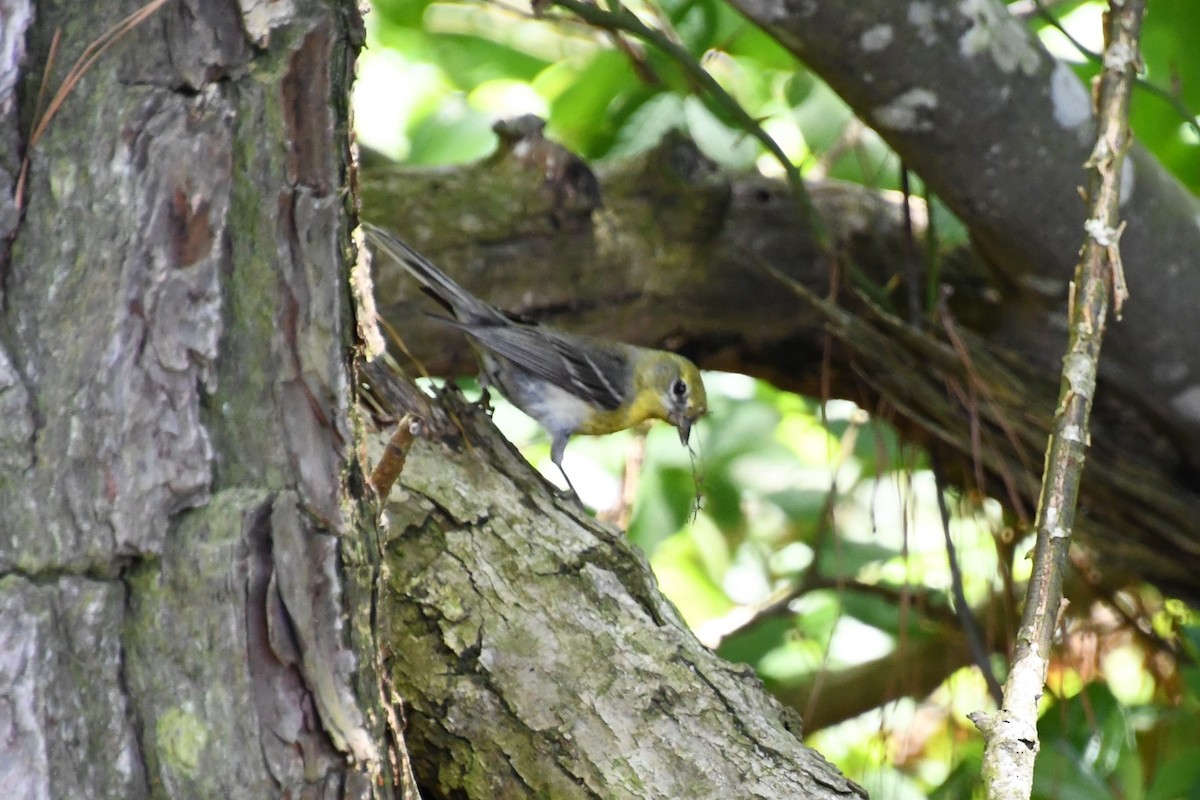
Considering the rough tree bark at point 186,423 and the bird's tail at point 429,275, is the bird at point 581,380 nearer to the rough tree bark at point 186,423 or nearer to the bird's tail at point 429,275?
the bird's tail at point 429,275

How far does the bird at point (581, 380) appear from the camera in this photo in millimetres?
3387

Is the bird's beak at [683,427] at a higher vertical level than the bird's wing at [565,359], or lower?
lower

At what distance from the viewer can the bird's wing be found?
331 centimetres

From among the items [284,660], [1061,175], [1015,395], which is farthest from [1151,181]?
[284,660]

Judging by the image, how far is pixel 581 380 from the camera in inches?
144

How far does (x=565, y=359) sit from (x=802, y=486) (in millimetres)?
919

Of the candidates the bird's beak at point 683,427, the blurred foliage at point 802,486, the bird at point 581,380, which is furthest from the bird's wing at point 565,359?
the blurred foliage at point 802,486

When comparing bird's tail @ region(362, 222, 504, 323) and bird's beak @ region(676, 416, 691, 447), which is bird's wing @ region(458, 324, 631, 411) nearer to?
bird's tail @ region(362, 222, 504, 323)

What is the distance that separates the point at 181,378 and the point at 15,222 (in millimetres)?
219

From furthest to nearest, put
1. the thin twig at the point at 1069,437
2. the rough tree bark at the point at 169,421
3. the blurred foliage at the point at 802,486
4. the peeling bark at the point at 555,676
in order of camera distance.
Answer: the blurred foliage at the point at 802,486 < the peeling bark at the point at 555,676 < the thin twig at the point at 1069,437 < the rough tree bark at the point at 169,421

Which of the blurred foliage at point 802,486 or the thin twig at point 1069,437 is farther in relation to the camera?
the blurred foliage at point 802,486

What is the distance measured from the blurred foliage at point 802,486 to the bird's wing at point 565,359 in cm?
30

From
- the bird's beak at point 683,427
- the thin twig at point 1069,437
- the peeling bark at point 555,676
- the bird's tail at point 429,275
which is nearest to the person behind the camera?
the thin twig at point 1069,437

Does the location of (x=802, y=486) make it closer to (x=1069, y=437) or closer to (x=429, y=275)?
(x=429, y=275)
